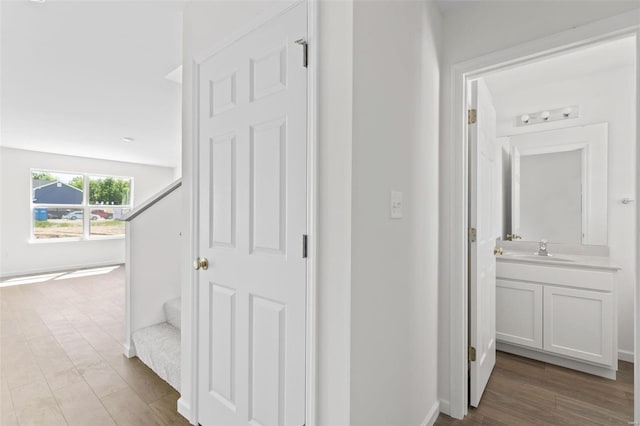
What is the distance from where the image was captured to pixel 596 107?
2.78 metres

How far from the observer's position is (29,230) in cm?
605

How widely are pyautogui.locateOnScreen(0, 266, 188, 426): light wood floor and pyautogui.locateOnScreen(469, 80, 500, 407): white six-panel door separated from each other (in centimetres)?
192

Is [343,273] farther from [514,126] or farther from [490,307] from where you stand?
[514,126]

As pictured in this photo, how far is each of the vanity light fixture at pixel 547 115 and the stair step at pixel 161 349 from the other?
3.90 meters

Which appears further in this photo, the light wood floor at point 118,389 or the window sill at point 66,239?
the window sill at point 66,239

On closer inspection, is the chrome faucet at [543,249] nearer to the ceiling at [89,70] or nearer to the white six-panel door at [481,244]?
the white six-panel door at [481,244]

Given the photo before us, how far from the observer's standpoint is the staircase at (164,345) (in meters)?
2.20

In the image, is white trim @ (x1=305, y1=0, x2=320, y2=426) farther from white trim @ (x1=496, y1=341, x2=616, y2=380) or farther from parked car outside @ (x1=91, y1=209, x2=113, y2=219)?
parked car outside @ (x1=91, y1=209, x2=113, y2=219)

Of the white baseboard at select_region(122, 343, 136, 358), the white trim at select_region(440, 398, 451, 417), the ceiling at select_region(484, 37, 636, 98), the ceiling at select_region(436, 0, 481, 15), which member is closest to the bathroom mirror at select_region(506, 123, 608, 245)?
the ceiling at select_region(484, 37, 636, 98)

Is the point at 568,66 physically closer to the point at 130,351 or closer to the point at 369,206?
the point at 369,206

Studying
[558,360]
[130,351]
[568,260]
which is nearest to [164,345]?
[130,351]

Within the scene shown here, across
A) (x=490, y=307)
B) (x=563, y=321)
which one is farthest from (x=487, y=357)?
(x=563, y=321)

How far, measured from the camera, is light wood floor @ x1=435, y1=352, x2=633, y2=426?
73.4 inches

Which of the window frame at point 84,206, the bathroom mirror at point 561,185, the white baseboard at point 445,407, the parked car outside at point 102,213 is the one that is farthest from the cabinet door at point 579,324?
the parked car outside at point 102,213
